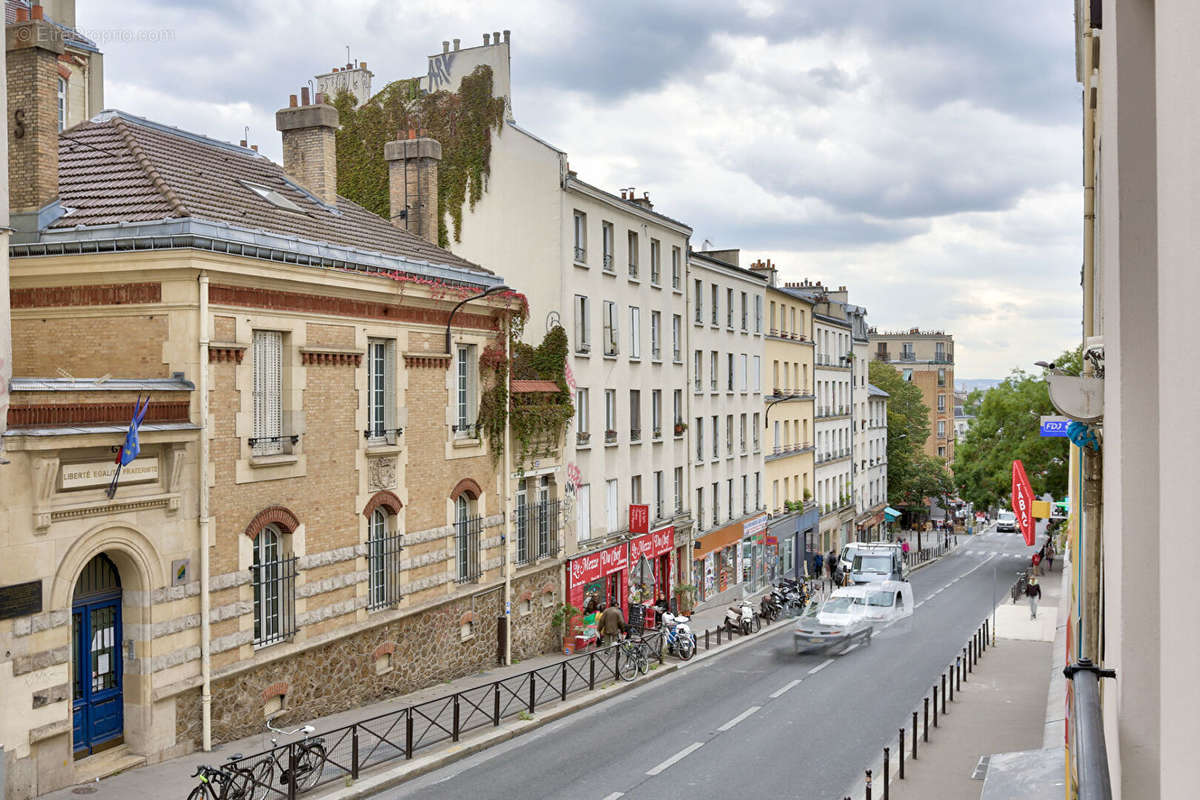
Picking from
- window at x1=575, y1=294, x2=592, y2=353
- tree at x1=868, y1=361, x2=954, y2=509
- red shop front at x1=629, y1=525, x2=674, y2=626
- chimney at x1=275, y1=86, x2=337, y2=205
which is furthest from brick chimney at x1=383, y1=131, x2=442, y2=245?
tree at x1=868, y1=361, x2=954, y2=509

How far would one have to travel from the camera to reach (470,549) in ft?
78.2

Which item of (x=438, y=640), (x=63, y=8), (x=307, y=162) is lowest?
(x=438, y=640)

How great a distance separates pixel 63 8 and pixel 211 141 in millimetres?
16421

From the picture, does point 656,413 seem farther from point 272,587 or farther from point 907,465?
point 907,465

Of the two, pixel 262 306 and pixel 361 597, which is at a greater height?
pixel 262 306

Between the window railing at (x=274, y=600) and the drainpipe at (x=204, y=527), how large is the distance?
4.35 ft

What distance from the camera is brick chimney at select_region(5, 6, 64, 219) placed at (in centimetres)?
1582

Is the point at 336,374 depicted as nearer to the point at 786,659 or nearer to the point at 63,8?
the point at 786,659

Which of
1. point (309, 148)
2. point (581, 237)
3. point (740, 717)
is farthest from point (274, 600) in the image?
point (581, 237)

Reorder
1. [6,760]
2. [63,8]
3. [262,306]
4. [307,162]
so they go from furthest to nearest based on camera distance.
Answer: [63,8]
[307,162]
[262,306]
[6,760]

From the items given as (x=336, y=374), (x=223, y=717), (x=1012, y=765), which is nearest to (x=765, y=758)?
(x=1012, y=765)

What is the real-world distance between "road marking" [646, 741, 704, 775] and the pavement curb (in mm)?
2946

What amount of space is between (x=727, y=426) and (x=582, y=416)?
1392cm

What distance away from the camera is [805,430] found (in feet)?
179
